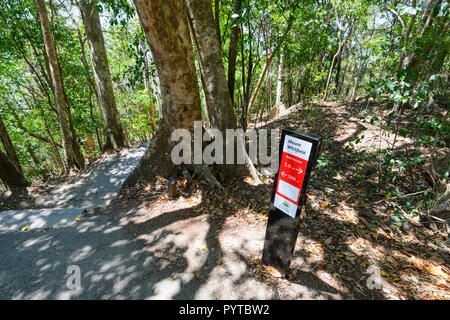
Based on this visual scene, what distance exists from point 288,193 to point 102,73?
8.00m

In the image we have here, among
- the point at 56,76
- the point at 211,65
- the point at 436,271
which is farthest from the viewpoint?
the point at 56,76

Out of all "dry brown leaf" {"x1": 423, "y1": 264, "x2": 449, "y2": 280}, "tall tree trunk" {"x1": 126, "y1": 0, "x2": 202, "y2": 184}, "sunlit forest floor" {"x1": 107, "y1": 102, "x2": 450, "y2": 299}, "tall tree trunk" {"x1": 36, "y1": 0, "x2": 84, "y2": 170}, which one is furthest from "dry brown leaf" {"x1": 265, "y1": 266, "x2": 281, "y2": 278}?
"tall tree trunk" {"x1": 36, "y1": 0, "x2": 84, "y2": 170}

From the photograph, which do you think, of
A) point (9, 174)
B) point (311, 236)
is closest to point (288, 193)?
point (311, 236)

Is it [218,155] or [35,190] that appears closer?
[218,155]

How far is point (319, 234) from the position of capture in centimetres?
325

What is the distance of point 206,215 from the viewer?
13.0 ft

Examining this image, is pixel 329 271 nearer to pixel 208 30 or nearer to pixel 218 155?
pixel 218 155

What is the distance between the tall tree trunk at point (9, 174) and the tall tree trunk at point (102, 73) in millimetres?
2816

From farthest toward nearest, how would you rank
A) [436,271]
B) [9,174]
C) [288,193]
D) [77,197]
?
[9,174] < [77,197] < [436,271] < [288,193]

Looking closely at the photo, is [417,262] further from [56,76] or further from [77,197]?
[56,76]
